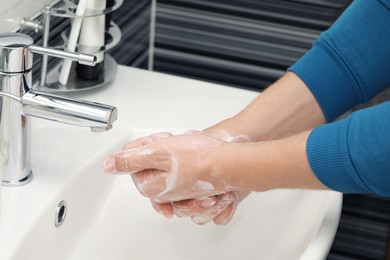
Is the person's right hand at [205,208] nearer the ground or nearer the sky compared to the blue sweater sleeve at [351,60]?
nearer the ground

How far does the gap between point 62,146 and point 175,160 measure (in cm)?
22

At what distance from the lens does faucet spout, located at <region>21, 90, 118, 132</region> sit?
2.99 ft

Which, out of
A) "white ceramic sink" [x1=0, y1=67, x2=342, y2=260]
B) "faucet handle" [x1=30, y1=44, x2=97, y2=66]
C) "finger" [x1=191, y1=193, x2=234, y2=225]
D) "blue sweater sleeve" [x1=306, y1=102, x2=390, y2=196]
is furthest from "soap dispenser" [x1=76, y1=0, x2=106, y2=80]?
"blue sweater sleeve" [x1=306, y1=102, x2=390, y2=196]

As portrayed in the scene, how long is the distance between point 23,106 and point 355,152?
1.32 feet

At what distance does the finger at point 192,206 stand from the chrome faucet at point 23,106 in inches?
6.9

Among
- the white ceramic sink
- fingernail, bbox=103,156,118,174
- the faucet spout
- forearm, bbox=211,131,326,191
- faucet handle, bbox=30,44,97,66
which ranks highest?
faucet handle, bbox=30,44,97,66

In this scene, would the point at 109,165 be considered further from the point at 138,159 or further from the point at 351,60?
the point at 351,60

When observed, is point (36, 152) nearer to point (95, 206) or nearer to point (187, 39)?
point (95, 206)

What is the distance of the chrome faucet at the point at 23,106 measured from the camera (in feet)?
2.98

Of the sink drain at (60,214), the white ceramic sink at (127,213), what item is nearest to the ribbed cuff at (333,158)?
the white ceramic sink at (127,213)

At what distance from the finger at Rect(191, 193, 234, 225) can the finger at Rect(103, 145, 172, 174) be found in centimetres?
11

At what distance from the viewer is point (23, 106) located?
94 cm

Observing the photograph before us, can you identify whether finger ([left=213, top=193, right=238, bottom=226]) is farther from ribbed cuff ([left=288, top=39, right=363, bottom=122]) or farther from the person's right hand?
ribbed cuff ([left=288, top=39, right=363, bottom=122])

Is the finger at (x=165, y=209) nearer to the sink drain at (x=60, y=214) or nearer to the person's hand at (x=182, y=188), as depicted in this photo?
the person's hand at (x=182, y=188)
